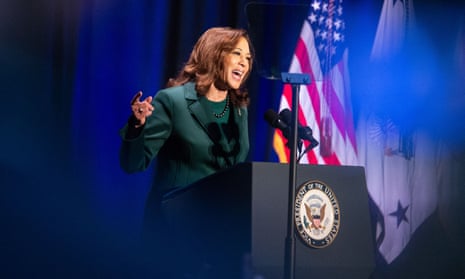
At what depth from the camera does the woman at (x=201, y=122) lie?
238 cm

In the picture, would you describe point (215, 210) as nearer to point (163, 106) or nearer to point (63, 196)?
point (163, 106)

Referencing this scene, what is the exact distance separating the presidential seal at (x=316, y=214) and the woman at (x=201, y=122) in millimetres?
582

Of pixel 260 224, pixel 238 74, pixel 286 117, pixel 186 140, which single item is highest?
pixel 238 74

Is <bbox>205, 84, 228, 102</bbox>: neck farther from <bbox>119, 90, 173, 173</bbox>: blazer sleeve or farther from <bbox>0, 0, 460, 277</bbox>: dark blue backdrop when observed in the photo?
<bbox>0, 0, 460, 277</bbox>: dark blue backdrop

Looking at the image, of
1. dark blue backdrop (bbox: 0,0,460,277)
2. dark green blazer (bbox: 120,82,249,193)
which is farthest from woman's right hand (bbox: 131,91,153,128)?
dark blue backdrop (bbox: 0,0,460,277)

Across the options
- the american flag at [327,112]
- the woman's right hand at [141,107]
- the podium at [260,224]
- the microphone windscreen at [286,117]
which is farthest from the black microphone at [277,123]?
the american flag at [327,112]

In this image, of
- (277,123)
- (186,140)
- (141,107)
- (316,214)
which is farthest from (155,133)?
(316,214)

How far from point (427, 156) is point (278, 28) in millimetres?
2892

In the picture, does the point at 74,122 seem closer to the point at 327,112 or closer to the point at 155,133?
the point at 155,133

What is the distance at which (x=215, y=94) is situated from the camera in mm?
2562

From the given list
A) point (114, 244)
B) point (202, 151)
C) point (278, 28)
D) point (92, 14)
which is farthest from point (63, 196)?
point (278, 28)

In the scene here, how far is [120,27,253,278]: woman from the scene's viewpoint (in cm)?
238

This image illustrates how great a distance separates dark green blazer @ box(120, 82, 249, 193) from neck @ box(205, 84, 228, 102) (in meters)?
0.04

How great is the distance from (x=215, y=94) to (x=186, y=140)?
0.84 feet
